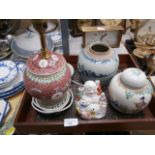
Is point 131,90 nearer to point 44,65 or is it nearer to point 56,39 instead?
point 44,65

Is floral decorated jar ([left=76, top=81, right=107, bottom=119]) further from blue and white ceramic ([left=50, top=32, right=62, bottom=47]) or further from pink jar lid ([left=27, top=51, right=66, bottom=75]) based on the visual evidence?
blue and white ceramic ([left=50, top=32, right=62, bottom=47])

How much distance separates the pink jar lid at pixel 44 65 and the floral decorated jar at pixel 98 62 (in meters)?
0.12

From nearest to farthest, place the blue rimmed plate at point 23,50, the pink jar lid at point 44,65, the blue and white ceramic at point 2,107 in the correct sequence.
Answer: the pink jar lid at point 44,65 < the blue and white ceramic at point 2,107 < the blue rimmed plate at point 23,50

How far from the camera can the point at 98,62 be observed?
544mm

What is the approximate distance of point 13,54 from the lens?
2.59ft

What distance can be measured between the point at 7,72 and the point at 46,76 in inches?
11.4

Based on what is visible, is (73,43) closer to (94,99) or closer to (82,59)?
(82,59)

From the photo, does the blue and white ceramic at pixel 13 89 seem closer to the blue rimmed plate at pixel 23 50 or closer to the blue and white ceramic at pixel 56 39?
the blue rimmed plate at pixel 23 50

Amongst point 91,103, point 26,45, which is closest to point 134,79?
point 91,103

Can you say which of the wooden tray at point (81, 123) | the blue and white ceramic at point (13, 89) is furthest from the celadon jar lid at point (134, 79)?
the blue and white ceramic at point (13, 89)

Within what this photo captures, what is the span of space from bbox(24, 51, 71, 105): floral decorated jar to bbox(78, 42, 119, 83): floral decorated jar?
11 centimetres

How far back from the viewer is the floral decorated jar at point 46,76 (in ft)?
1.47

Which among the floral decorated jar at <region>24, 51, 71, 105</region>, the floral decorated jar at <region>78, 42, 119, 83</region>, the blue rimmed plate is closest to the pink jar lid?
the floral decorated jar at <region>24, 51, 71, 105</region>

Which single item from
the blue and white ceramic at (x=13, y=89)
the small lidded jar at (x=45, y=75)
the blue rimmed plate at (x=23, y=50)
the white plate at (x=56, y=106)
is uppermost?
the small lidded jar at (x=45, y=75)
